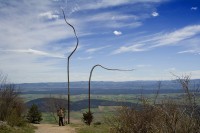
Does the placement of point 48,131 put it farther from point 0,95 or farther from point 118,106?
point 118,106

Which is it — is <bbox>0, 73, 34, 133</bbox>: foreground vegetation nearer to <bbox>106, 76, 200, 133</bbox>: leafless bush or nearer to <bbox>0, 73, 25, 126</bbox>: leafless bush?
<bbox>0, 73, 25, 126</bbox>: leafless bush

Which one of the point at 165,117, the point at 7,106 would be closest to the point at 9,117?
the point at 7,106

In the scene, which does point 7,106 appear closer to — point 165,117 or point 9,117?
point 9,117

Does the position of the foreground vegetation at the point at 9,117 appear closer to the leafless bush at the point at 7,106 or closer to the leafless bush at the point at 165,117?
the leafless bush at the point at 7,106

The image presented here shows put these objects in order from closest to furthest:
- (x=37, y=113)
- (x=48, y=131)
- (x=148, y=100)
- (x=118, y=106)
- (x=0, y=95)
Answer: (x=148, y=100) < (x=118, y=106) < (x=48, y=131) < (x=0, y=95) < (x=37, y=113)

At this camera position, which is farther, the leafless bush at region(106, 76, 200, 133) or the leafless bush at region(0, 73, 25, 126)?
the leafless bush at region(0, 73, 25, 126)

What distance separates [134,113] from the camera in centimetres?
1522

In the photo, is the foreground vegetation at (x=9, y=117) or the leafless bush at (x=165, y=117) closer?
the leafless bush at (x=165, y=117)

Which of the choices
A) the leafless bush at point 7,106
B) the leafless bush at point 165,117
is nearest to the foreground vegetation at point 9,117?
the leafless bush at point 7,106

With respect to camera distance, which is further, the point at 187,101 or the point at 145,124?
the point at 145,124

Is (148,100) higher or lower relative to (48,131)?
higher

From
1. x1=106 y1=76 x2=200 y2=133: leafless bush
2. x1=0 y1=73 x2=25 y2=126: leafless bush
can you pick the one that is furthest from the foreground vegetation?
x1=106 y1=76 x2=200 y2=133: leafless bush

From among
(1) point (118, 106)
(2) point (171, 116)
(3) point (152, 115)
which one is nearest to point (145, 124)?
(3) point (152, 115)

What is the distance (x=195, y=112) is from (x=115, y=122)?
7524 millimetres
